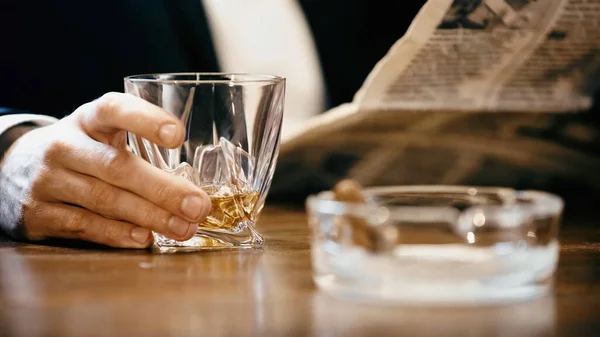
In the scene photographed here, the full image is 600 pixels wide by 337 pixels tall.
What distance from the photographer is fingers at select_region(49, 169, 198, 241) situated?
76 cm

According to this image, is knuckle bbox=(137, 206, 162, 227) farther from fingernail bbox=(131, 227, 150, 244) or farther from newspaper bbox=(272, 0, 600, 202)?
newspaper bbox=(272, 0, 600, 202)

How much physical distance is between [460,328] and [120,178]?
398 millimetres

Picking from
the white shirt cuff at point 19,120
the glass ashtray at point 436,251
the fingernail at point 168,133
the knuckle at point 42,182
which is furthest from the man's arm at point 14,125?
the glass ashtray at point 436,251

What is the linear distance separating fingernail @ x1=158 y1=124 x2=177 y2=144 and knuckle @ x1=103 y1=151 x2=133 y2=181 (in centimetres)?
8

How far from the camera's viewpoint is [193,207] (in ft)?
2.41

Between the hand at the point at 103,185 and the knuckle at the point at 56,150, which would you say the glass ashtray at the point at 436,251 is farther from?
the knuckle at the point at 56,150

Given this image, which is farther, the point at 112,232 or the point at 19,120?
the point at 19,120

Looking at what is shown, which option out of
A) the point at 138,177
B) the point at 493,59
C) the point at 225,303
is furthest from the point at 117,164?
the point at 493,59

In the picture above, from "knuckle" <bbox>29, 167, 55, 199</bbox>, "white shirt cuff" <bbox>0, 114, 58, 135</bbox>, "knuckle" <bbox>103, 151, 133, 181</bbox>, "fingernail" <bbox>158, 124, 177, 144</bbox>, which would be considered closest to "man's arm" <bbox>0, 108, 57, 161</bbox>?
"white shirt cuff" <bbox>0, 114, 58, 135</bbox>

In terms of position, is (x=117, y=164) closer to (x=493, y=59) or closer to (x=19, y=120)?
(x=19, y=120)

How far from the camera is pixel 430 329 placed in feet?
1.60

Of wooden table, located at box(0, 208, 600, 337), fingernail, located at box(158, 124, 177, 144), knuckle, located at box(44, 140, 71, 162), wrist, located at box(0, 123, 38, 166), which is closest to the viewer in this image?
wooden table, located at box(0, 208, 600, 337)

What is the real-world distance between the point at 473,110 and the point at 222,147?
50 centimetres

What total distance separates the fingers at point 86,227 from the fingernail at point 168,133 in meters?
0.12
